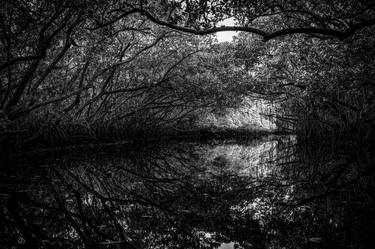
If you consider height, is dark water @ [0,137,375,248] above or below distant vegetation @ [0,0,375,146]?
below

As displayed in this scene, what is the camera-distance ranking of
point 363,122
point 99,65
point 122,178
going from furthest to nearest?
point 363,122, point 99,65, point 122,178

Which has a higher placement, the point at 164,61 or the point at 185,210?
the point at 164,61

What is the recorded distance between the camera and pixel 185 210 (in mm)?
3643

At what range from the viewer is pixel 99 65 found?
460 inches

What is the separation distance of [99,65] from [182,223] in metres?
9.69

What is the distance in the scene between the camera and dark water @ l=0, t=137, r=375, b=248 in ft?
8.73

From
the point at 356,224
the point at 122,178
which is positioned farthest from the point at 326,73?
the point at 356,224

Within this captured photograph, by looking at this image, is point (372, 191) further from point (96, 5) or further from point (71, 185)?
point (96, 5)

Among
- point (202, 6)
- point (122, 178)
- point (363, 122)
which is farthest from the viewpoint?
point (363, 122)

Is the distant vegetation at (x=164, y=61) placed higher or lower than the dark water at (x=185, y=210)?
higher

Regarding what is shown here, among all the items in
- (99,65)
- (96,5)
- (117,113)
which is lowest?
(117,113)

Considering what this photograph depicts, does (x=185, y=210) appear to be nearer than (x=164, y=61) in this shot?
Yes

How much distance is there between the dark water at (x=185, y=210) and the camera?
8.73 feet

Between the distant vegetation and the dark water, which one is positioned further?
the distant vegetation
